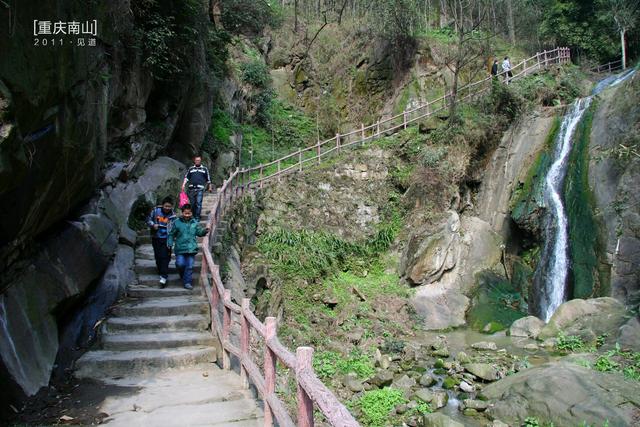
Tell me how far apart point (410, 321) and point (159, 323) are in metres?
8.68

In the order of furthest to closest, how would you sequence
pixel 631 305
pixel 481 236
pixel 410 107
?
pixel 410 107, pixel 481 236, pixel 631 305

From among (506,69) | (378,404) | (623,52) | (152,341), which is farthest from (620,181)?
(623,52)

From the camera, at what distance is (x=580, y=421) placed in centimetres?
732

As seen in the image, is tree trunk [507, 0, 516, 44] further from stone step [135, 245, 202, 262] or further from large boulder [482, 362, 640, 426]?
stone step [135, 245, 202, 262]

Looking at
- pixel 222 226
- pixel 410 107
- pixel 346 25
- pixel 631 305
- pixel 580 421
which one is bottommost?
pixel 580 421

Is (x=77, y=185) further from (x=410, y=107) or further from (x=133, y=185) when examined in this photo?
(x=410, y=107)

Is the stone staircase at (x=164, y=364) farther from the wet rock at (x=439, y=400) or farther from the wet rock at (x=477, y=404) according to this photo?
the wet rock at (x=477, y=404)

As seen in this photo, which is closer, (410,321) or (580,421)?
(580,421)

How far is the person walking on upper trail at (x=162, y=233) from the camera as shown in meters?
8.84

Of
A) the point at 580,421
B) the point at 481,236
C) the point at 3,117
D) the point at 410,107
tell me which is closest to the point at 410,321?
the point at 481,236

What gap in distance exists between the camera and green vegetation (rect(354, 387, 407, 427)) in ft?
29.0

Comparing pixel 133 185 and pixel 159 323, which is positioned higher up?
pixel 133 185

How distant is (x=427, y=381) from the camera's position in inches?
402

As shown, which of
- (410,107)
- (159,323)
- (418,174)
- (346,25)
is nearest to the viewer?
(159,323)
